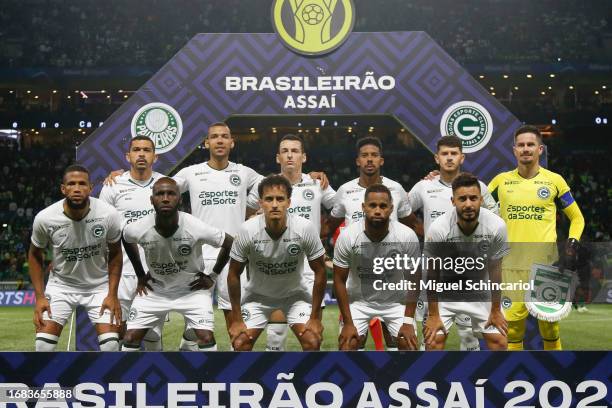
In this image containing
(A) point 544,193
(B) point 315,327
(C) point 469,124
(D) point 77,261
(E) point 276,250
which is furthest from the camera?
(C) point 469,124

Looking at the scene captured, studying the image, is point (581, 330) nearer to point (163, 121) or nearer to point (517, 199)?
point (517, 199)

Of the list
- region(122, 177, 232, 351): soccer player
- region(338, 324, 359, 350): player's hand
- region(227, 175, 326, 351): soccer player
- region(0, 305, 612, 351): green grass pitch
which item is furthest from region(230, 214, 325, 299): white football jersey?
region(0, 305, 612, 351): green grass pitch

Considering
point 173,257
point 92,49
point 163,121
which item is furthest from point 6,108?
point 173,257

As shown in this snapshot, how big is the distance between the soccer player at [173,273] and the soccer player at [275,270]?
321mm

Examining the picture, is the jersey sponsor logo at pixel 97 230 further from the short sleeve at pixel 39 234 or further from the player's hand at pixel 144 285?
the player's hand at pixel 144 285

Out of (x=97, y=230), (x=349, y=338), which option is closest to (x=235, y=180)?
(x=97, y=230)

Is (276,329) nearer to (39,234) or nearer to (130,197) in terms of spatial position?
(130,197)

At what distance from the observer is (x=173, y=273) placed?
600 cm

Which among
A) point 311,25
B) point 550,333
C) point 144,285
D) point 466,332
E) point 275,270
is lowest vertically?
point 550,333

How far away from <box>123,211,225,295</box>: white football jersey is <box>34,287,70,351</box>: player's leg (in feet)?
2.31

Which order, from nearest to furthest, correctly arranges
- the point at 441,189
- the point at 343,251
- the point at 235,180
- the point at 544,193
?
the point at 343,251, the point at 544,193, the point at 441,189, the point at 235,180

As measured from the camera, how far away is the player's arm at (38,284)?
19.3 ft

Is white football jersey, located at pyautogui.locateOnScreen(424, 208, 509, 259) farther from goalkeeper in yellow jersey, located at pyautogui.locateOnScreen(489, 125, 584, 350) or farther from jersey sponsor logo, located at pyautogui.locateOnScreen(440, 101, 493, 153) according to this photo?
jersey sponsor logo, located at pyautogui.locateOnScreen(440, 101, 493, 153)

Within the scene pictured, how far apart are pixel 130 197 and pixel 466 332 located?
3.13 metres
